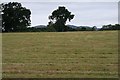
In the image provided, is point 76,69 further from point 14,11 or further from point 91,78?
point 14,11

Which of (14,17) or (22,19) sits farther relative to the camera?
(22,19)

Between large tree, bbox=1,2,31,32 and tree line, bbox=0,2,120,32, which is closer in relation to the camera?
tree line, bbox=0,2,120,32

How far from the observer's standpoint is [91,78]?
8.05 m

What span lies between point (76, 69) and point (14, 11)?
45703mm

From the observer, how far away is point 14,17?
5316 cm

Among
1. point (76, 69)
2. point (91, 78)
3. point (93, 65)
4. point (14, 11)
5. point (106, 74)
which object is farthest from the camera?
point (14, 11)

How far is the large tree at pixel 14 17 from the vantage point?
46969 millimetres

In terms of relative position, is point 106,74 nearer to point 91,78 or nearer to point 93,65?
point 91,78

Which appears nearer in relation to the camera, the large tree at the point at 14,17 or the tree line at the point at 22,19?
the tree line at the point at 22,19

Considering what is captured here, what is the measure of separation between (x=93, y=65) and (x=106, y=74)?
181 cm

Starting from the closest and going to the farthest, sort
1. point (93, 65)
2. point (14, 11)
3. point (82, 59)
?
1. point (93, 65)
2. point (82, 59)
3. point (14, 11)

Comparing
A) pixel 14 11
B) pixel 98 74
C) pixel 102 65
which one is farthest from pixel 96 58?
pixel 14 11

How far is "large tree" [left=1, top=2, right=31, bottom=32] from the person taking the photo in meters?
47.0

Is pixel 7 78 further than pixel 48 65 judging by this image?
No
